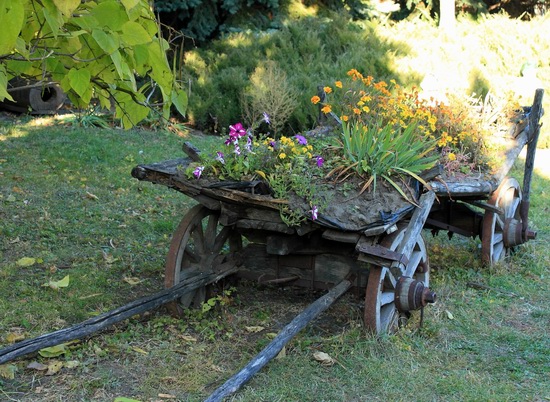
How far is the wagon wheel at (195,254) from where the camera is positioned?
4.62 meters

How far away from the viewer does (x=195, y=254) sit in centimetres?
491

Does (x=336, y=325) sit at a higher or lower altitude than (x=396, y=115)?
lower

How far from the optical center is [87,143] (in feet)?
32.1

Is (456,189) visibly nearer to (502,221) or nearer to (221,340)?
(502,221)

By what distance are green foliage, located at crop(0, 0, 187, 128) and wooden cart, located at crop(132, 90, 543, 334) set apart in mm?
Result: 1327

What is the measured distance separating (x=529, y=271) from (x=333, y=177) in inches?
103

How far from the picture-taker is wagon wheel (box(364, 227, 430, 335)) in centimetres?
425

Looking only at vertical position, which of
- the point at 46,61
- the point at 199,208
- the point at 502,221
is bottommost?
the point at 502,221

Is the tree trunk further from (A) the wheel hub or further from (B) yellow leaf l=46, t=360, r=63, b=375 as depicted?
(B) yellow leaf l=46, t=360, r=63, b=375

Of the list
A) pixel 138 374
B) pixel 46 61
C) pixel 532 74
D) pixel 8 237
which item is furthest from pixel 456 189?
pixel 532 74

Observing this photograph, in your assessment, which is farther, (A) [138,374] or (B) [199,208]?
(B) [199,208]

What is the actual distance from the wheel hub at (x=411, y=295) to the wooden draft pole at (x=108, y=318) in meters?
1.20

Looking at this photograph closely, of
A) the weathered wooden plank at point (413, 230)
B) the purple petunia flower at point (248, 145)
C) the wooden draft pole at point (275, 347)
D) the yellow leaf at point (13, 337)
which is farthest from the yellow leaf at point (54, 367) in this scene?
the weathered wooden plank at point (413, 230)

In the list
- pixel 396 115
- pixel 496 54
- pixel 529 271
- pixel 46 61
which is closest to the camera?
pixel 46 61
